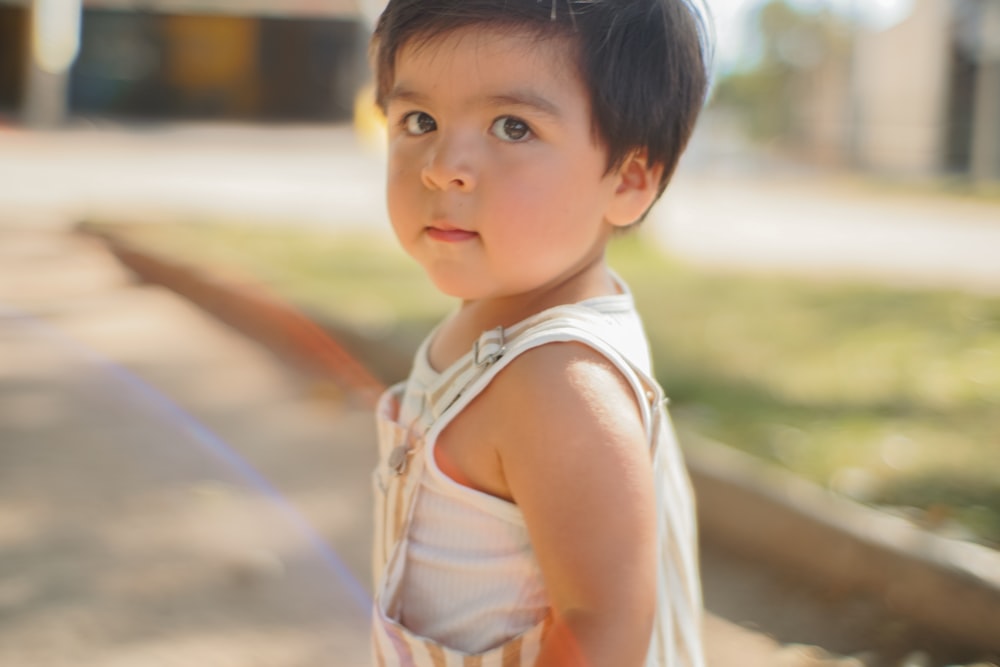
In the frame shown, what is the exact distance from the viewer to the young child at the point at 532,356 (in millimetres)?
1224

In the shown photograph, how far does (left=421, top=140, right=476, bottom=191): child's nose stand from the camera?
4.34 feet

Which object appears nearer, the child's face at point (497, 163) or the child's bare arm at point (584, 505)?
the child's bare arm at point (584, 505)

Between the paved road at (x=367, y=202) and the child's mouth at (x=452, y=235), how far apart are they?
5.23m

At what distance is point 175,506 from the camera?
3092 millimetres

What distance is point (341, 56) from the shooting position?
1044 inches

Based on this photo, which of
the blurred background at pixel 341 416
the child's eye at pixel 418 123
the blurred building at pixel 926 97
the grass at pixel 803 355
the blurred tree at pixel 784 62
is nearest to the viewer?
the child's eye at pixel 418 123

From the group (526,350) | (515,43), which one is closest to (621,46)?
(515,43)

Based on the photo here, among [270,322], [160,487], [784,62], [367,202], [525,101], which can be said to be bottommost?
[784,62]

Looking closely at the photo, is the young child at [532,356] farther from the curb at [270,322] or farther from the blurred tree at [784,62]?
the blurred tree at [784,62]

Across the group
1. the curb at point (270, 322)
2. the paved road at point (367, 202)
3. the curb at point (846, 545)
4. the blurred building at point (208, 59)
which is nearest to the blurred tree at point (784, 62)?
the blurred building at point (208, 59)

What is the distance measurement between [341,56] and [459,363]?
26.2 metres

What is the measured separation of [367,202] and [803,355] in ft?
26.0

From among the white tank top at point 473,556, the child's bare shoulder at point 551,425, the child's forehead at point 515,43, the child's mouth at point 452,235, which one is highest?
the child's forehead at point 515,43

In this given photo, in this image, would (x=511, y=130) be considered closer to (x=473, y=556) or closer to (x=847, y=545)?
(x=473, y=556)
